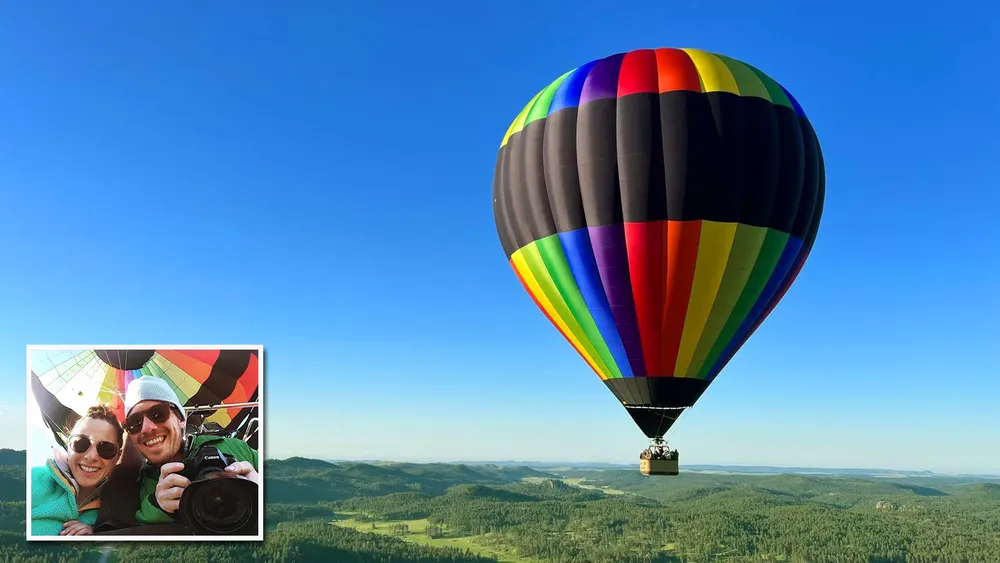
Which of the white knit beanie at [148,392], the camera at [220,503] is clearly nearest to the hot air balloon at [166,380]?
the white knit beanie at [148,392]

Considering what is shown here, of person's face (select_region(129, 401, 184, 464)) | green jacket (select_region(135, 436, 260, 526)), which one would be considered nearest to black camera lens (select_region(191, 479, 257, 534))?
green jacket (select_region(135, 436, 260, 526))

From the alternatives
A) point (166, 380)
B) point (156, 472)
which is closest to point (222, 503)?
point (156, 472)

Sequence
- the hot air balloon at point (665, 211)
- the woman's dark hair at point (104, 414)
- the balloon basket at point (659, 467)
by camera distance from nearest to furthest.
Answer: the hot air balloon at point (665, 211)
the balloon basket at point (659, 467)
the woman's dark hair at point (104, 414)

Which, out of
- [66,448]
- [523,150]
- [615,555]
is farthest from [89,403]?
[615,555]

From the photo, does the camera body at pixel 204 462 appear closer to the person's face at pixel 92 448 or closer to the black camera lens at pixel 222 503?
the black camera lens at pixel 222 503

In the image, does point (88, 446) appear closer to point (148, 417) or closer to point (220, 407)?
point (148, 417)

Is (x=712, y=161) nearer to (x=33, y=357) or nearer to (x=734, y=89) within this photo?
(x=734, y=89)
